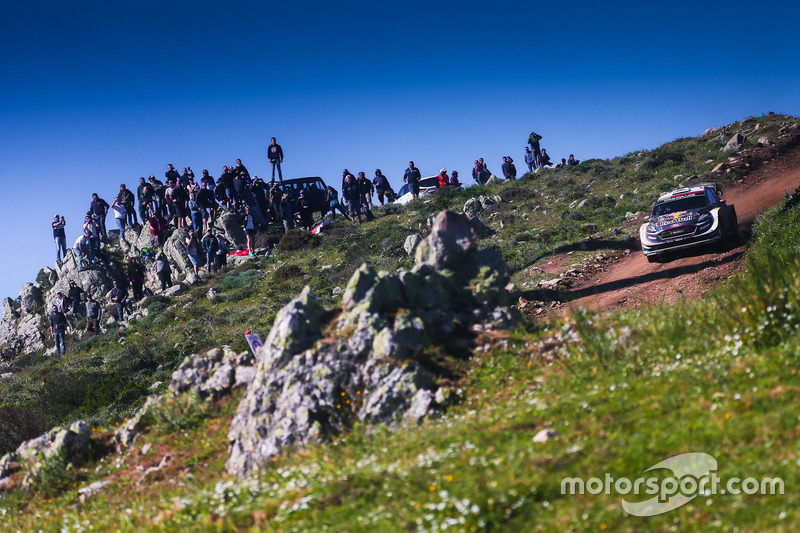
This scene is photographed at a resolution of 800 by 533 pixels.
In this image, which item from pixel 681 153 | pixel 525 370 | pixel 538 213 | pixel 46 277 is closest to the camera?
pixel 525 370

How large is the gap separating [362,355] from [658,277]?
36.2 ft

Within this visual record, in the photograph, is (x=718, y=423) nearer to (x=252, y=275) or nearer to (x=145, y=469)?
(x=145, y=469)

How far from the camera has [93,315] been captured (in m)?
27.8

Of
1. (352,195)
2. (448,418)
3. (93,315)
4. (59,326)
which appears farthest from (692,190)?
(59,326)

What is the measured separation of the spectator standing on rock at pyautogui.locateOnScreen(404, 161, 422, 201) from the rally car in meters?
19.1

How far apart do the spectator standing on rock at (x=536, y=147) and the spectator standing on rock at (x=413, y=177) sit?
701 cm

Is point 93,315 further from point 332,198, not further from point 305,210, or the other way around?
point 332,198

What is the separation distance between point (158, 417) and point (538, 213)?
22359mm

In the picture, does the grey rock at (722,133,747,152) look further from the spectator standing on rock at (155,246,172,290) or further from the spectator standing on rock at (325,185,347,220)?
the spectator standing on rock at (155,246,172,290)

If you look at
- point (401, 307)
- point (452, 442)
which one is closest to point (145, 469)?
point (401, 307)

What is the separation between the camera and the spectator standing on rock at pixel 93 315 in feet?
90.7

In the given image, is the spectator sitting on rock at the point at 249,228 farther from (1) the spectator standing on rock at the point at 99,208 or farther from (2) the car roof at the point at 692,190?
(2) the car roof at the point at 692,190

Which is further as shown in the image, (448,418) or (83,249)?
(83,249)

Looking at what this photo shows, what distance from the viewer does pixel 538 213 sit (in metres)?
28.6
